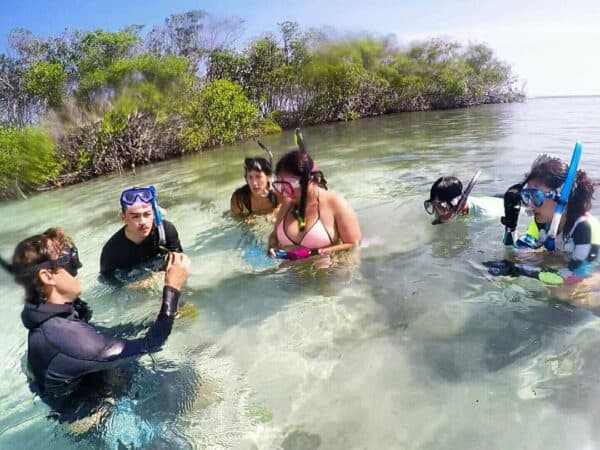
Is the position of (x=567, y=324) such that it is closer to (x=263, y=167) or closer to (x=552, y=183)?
(x=552, y=183)

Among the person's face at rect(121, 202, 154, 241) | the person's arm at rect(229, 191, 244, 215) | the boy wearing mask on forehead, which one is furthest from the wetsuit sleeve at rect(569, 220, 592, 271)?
the person's arm at rect(229, 191, 244, 215)

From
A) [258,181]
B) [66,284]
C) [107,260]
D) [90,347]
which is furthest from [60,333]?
[258,181]

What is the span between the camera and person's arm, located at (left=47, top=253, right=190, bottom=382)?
1.98 meters

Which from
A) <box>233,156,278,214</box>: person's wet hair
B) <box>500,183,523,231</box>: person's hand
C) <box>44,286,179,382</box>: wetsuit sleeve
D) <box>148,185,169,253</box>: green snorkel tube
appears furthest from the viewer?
<box>233,156,278,214</box>: person's wet hair

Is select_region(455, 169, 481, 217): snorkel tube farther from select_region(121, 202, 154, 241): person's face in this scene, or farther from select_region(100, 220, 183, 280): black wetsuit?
select_region(121, 202, 154, 241): person's face

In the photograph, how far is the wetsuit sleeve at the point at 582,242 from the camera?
2.71m

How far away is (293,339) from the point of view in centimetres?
299

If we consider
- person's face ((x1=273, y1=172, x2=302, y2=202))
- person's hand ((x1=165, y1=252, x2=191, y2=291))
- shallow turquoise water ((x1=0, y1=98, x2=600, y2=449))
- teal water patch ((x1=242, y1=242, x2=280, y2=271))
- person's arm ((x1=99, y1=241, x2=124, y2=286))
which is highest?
person's face ((x1=273, y1=172, x2=302, y2=202))

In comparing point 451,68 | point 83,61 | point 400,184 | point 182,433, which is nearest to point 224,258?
point 182,433

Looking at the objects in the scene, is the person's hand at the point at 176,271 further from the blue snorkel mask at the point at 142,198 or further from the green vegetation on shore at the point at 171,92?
the green vegetation on shore at the point at 171,92

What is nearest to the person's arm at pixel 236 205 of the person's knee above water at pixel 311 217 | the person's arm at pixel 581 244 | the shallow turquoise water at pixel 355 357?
the shallow turquoise water at pixel 355 357

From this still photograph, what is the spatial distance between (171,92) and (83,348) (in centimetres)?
1715

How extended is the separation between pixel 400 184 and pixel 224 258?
11.3 ft

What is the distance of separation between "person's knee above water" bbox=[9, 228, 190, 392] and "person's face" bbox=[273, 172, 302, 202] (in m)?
1.55
